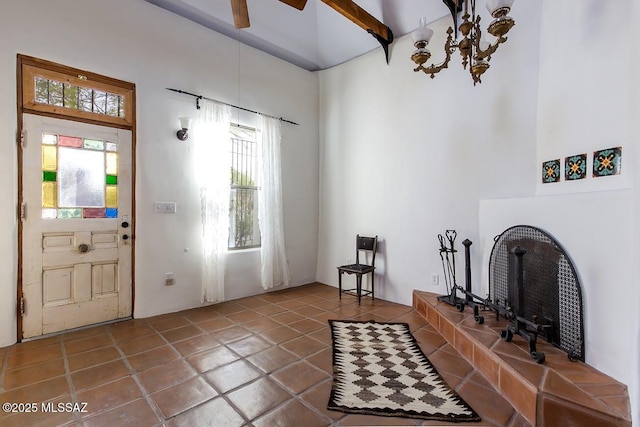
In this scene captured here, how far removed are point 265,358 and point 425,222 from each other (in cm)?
231

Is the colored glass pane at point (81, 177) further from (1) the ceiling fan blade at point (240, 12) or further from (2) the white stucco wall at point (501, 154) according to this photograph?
(2) the white stucco wall at point (501, 154)

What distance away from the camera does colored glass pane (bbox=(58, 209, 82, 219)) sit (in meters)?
2.79

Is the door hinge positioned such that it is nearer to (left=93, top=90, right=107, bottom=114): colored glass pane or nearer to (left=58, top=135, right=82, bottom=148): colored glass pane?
(left=58, top=135, right=82, bottom=148): colored glass pane

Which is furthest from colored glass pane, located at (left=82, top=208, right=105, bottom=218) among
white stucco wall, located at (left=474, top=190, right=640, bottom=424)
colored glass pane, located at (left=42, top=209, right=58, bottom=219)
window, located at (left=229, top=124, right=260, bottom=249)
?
white stucco wall, located at (left=474, top=190, right=640, bottom=424)

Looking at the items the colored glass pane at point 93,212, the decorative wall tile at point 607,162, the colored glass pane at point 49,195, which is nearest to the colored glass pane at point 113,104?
the colored glass pane at point 49,195

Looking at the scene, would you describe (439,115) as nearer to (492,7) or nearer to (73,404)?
(492,7)

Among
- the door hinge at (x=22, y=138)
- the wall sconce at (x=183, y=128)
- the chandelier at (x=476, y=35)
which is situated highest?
the chandelier at (x=476, y=35)

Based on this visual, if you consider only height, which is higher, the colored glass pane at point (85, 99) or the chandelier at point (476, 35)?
the chandelier at point (476, 35)

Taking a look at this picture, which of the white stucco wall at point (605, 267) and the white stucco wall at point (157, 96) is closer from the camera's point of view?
the white stucco wall at point (605, 267)

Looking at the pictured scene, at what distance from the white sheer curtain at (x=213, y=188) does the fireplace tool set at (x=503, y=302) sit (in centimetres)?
263

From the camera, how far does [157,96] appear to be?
3.25 m

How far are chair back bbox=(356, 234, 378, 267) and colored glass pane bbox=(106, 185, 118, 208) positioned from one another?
9.55 ft

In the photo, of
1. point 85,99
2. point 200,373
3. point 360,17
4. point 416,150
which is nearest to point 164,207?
point 85,99

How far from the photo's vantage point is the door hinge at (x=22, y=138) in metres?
2.56
